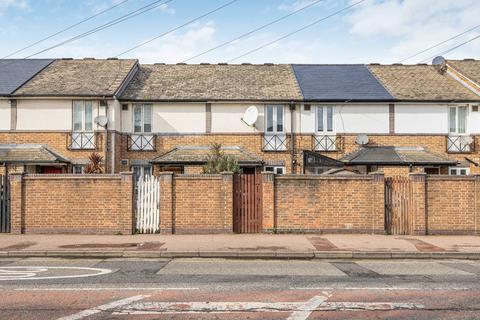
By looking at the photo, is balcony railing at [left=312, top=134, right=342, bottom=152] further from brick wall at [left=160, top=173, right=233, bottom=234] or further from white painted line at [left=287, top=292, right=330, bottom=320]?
white painted line at [left=287, top=292, right=330, bottom=320]

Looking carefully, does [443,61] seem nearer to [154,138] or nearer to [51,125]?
[154,138]

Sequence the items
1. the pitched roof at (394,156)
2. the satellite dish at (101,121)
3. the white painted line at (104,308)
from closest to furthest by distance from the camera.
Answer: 1. the white painted line at (104,308)
2. the pitched roof at (394,156)
3. the satellite dish at (101,121)

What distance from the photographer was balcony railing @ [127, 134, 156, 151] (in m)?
24.3

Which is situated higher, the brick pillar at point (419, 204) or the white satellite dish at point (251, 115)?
the white satellite dish at point (251, 115)

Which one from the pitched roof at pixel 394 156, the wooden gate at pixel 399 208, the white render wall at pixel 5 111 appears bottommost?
the wooden gate at pixel 399 208

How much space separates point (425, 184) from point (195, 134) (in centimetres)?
1247

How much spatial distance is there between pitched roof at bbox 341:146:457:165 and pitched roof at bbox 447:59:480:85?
5.82 m

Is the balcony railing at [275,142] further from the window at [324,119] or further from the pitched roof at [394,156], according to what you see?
the pitched roof at [394,156]

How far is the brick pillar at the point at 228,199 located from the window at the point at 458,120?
1473 centimetres

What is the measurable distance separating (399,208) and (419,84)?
514 inches

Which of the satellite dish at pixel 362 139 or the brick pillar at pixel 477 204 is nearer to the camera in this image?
the brick pillar at pixel 477 204

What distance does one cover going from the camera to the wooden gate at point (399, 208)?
15.8 metres

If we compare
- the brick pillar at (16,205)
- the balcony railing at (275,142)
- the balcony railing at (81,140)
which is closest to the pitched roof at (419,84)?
the balcony railing at (275,142)

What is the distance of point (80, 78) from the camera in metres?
25.7
